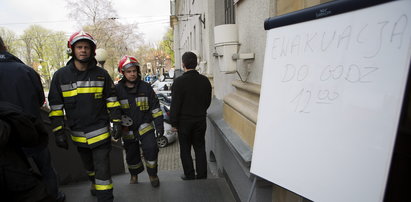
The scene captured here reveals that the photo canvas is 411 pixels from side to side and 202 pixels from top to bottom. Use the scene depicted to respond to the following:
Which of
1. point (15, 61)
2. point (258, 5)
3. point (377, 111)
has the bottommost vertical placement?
point (377, 111)

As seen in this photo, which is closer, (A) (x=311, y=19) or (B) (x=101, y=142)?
(A) (x=311, y=19)

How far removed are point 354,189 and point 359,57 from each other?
602 millimetres

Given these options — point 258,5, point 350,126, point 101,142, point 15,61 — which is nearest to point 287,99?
point 350,126

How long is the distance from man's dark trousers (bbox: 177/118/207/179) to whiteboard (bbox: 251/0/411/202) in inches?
81.3

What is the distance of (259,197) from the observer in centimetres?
238


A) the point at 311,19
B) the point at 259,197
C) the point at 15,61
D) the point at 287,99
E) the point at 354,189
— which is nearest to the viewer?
the point at 354,189

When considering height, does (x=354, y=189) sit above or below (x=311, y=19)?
below

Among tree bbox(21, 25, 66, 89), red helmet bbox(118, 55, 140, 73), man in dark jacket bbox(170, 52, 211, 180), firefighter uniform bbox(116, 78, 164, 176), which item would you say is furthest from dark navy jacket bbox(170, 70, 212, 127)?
tree bbox(21, 25, 66, 89)

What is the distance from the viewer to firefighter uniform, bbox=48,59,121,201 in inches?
109

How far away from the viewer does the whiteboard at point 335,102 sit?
1092mm

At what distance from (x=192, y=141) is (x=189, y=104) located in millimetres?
620

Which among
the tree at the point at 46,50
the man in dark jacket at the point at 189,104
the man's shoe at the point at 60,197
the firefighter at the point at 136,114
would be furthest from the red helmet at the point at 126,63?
the tree at the point at 46,50

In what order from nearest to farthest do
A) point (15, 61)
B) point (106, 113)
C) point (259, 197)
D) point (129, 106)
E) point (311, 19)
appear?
point (311, 19) → point (259, 197) → point (15, 61) → point (106, 113) → point (129, 106)

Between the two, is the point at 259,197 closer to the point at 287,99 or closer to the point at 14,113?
the point at 287,99
